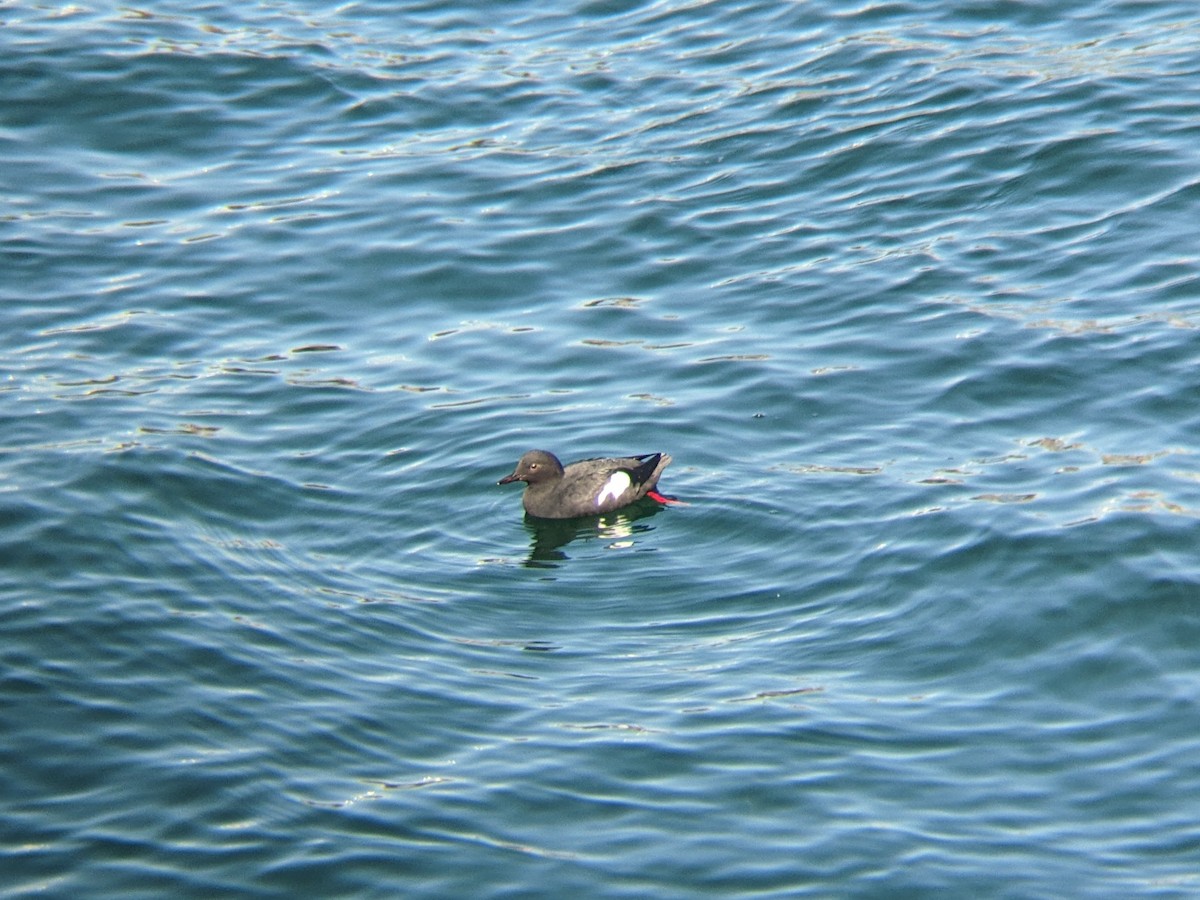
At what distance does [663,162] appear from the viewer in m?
16.0

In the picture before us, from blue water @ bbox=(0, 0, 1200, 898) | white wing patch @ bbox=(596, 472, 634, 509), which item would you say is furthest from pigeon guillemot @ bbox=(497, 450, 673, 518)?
blue water @ bbox=(0, 0, 1200, 898)

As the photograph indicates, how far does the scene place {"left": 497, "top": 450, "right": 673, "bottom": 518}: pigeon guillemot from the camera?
36.5 ft

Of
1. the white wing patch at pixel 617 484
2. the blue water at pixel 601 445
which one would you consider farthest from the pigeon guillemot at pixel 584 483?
the blue water at pixel 601 445

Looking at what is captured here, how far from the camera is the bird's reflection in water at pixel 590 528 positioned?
1102cm

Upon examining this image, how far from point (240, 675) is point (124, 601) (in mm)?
1046

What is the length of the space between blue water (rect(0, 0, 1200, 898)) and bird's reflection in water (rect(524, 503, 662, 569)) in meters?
0.05

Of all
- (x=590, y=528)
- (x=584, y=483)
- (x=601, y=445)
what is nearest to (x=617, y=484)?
(x=584, y=483)

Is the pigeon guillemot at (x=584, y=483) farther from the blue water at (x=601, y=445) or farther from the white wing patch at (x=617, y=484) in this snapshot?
the blue water at (x=601, y=445)

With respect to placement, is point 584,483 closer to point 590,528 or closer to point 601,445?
point 590,528

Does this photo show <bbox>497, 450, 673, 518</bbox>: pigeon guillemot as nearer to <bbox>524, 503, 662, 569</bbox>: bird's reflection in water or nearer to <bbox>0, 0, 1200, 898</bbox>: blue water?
<bbox>524, 503, 662, 569</bbox>: bird's reflection in water

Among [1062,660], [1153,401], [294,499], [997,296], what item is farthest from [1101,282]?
[294,499]

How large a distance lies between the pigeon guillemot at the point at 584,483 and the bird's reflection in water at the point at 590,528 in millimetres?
62

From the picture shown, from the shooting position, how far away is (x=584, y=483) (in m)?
11.2

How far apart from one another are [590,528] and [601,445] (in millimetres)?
894
